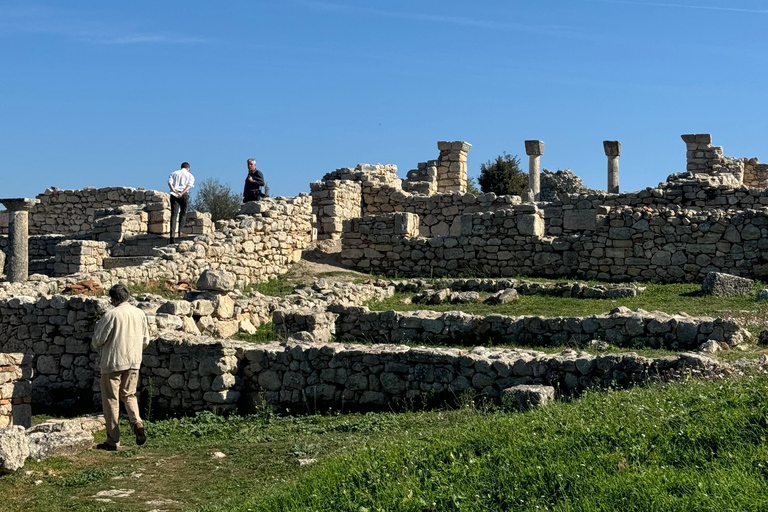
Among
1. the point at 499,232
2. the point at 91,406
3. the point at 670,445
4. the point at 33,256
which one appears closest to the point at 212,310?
the point at 91,406

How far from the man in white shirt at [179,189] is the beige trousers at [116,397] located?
41.7 feet

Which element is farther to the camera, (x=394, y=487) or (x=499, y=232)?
(x=499, y=232)

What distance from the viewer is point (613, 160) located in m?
34.6

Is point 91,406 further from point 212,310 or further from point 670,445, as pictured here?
point 670,445

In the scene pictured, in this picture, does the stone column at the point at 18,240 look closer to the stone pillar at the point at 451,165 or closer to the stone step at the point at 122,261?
the stone step at the point at 122,261

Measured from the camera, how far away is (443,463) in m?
8.52

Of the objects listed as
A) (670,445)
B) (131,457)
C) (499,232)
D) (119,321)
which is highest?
(499,232)

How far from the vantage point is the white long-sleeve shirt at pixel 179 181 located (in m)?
24.3

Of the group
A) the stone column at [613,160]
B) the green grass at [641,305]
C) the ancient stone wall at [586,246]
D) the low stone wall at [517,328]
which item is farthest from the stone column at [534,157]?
the low stone wall at [517,328]

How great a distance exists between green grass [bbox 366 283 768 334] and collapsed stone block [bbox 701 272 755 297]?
221 mm

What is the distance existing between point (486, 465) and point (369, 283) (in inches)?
574

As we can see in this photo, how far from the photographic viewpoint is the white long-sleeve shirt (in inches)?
957

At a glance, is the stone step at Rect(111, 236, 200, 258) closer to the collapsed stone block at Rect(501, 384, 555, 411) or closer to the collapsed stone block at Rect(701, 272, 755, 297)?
the collapsed stone block at Rect(701, 272, 755, 297)

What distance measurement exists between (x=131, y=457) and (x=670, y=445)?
20.0ft
